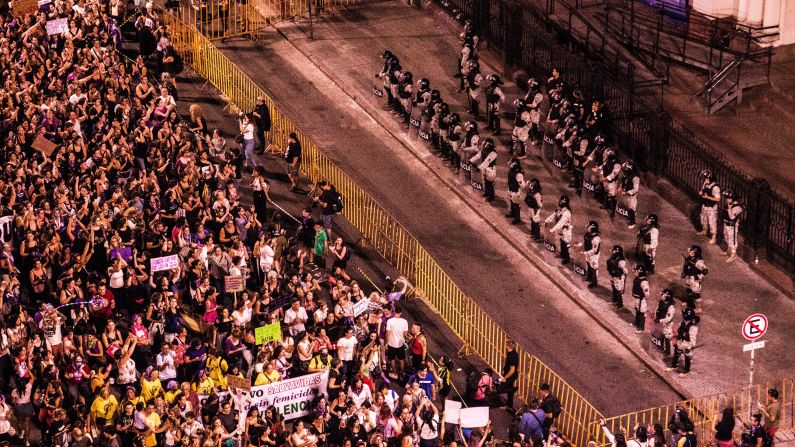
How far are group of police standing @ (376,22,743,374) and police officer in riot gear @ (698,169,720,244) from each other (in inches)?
A: 0.9

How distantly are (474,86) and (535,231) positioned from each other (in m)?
5.66

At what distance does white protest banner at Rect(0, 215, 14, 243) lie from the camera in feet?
115

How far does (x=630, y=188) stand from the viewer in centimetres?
3869

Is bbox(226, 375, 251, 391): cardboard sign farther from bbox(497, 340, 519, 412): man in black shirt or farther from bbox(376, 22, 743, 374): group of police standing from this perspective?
bbox(376, 22, 743, 374): group of police standing

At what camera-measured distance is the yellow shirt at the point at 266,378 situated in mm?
31547

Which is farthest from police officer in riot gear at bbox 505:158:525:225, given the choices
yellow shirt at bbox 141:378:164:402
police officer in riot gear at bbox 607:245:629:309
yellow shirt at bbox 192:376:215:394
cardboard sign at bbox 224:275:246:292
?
yellow shirt at bbox 141:378:164:402

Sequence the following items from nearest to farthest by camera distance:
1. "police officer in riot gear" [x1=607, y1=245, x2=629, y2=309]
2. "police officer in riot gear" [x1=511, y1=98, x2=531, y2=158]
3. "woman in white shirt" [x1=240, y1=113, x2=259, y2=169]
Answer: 1. "police officer in riot gear" [x1=607, y1=245, x2=629, y2=309]
2. "woman in white shirt" [x1=240, y1=113, x2=259, y2=169]
3. "police officer in riot gear" [x1=511, y1=98, x2=531, y2=158]

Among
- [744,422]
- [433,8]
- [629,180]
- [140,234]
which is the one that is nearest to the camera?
[744,422]

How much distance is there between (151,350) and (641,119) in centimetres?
1446

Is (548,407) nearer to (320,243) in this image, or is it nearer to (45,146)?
(320,243)

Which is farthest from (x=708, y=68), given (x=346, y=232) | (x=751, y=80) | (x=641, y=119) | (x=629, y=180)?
(x=346, y=232)

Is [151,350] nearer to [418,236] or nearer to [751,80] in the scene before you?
[418,236]

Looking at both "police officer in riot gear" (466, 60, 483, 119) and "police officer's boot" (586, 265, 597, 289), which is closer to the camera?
"police officer's boot" (586, 265, 597, 289)

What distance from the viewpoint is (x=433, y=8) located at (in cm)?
4938
